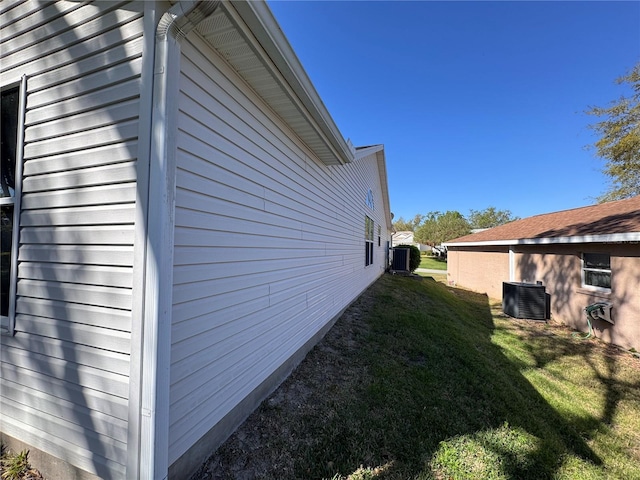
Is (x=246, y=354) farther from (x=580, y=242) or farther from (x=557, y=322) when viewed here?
(x=557, y=322)

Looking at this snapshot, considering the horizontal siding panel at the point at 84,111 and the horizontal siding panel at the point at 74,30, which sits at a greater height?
the horizontal siding panel at the point at 74,30

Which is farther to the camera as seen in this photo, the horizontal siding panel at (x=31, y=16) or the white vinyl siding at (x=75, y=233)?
the horizontal siding panel at (x=31, y=16)

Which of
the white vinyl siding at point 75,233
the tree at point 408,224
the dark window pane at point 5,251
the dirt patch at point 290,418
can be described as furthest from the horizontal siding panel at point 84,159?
the tree at point 408,224

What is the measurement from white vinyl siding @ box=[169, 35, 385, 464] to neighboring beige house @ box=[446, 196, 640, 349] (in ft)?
24.4

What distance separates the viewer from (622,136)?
11562 millimetres

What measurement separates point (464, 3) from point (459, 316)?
28.3ft

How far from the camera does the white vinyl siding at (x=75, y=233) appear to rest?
1.66 m

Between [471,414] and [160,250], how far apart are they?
139 inches

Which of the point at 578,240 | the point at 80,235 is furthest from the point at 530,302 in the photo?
the point at 80,235

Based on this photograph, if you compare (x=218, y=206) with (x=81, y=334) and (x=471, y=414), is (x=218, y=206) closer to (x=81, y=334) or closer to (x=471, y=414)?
(x=81, y=334)

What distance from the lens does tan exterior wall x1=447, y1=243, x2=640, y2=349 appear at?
6039mm

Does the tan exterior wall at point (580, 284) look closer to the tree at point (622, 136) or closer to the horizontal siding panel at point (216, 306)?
the tree at point (622, 136)

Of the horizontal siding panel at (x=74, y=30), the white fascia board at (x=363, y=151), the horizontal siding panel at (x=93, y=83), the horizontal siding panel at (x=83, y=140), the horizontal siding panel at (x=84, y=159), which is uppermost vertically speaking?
the white fascia board at (x=363, y=151)

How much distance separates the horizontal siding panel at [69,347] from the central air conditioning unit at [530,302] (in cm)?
1050
